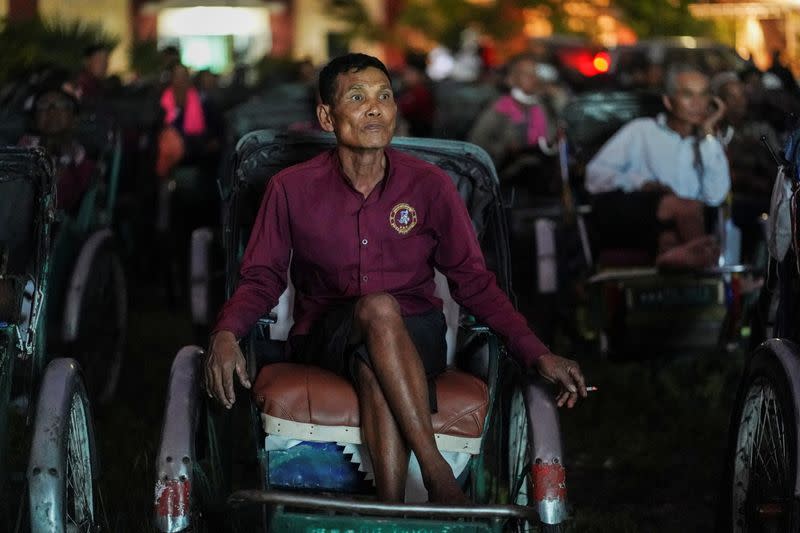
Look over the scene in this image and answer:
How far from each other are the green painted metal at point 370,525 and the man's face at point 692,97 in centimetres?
448

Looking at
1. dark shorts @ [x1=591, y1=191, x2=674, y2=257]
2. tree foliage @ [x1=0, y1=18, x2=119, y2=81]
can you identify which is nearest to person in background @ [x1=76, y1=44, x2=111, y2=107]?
tree foliage @ [x1=0, y1=18, x2=119, y2=81]

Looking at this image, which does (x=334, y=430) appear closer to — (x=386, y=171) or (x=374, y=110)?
(x=386, y=171)

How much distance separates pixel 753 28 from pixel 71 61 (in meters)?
14.3

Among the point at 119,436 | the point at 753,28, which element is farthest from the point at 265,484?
the point at 753,28

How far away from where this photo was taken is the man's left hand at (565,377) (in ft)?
15.2

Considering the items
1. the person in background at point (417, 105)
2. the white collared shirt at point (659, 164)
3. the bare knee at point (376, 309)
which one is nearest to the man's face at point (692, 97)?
the white collared shirt at point (659, 164)

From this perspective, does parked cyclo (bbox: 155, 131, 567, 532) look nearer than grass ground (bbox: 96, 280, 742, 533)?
Yes

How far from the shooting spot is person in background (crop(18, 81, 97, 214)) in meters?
7.40

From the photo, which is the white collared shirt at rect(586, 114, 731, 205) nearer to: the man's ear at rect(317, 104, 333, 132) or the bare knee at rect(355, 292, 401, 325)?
the man's ear at rect(317, 104, 333, 132)

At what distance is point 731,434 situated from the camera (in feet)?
15.9

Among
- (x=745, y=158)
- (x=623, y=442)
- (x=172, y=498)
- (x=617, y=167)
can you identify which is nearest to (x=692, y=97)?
(x=617, y=167)

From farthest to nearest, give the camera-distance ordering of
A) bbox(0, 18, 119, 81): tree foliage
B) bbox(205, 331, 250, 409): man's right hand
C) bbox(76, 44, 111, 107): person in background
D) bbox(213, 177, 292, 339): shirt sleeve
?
bbox(0, 18, 119, 81): tree foliage → bbox(76, 44, 111, 107): person in background → bbox(213, 177, 292, 339): shirt sleeve → bbox(205, 331, 250, 409): man's right hand

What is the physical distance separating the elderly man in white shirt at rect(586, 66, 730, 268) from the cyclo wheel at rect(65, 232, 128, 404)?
252 cm

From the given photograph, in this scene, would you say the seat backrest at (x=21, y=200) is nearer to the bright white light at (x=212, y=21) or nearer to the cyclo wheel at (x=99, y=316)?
the cyclo wheel at (x=99, y=316)
